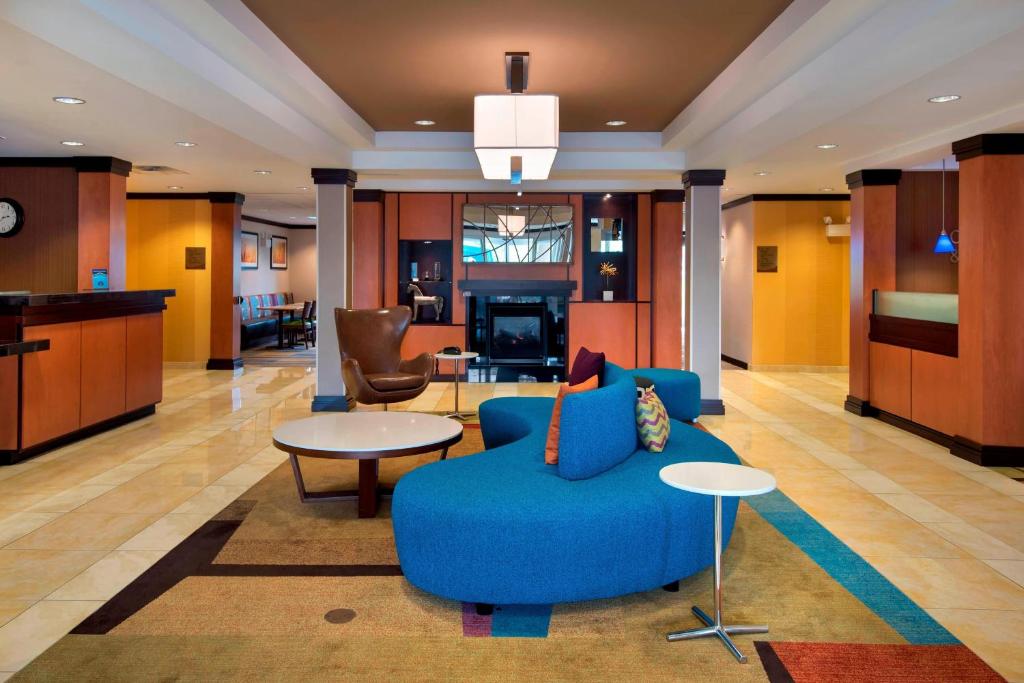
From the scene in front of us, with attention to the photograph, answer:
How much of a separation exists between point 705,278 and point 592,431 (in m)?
4.79

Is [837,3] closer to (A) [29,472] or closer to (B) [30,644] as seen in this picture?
(B) [30,644]

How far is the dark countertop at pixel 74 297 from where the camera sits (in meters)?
5.19

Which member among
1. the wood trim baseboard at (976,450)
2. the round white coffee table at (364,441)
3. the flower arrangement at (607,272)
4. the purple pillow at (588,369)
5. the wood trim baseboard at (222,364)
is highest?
the flower arrangement at (607,272)

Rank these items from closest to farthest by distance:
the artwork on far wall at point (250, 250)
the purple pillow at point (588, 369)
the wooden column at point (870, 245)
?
1. the purple pillow at point (588, 369)
2. the wooden column at point (870, 245)
3. the artwork on far wall at point (250, 250)

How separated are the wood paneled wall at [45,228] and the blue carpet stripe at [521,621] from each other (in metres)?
6.79

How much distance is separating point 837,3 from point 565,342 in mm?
6573

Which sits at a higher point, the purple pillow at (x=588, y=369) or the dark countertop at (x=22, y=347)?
the dark countertop at (x=22, y=347)

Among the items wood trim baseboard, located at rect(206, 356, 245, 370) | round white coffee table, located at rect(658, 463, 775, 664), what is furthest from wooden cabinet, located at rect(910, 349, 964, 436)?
wood trim baseboard, located at rect(206, 356, 245, 370)

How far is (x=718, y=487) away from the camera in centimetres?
248

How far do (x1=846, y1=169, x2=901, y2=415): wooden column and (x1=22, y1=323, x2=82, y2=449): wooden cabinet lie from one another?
727 centimetres

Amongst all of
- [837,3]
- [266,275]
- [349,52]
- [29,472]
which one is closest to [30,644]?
[29,472]

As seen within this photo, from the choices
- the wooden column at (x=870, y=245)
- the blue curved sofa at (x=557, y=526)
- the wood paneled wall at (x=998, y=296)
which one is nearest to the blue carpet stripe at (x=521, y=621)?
the blue curved sofa at (x=557, y=526)

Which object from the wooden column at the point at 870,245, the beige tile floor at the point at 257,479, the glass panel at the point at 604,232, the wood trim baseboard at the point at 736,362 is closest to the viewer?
the beige tile floor at the point at 257,479

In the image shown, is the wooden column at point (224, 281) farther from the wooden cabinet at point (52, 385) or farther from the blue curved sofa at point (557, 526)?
the blue curved sofa at point (557, 526)
